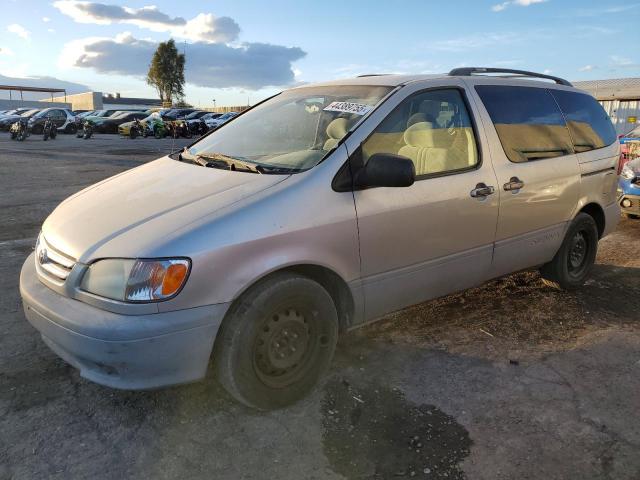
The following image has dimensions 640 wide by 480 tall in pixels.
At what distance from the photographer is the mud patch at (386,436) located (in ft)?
7.83

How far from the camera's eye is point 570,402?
9.56 feet

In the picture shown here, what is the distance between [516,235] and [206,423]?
8.16 feet

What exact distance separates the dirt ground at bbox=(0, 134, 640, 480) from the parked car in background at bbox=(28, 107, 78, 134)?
2366 centimetres

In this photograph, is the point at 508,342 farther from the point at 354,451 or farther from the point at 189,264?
the point at 189,264

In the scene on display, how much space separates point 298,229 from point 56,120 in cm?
2745

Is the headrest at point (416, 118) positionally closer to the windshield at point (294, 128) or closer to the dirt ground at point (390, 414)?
the windshield at point (294, 128)

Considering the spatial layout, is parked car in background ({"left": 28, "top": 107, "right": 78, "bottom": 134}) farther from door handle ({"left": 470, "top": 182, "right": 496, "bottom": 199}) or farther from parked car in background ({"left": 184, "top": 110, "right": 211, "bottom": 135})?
door handle ({"left": 470, "top": 182, "right": 496, "bottom": 199})

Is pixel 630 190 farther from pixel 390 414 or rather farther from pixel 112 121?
pixel 112 121

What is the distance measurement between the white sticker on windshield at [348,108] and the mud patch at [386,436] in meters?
1.61

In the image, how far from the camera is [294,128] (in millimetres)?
3484

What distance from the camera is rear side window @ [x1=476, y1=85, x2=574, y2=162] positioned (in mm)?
3760

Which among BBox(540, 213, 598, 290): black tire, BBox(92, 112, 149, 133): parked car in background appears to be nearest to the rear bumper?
BBox(540, 213, 598, 290): black tire

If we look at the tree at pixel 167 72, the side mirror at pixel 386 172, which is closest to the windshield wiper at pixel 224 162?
the side mirror at pixel 386 172

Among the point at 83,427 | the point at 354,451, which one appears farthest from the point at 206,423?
the point at 354,451
